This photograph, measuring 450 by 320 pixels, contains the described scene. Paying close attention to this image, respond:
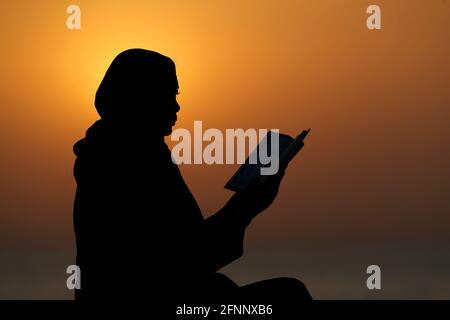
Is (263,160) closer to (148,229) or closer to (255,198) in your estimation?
(255,198)

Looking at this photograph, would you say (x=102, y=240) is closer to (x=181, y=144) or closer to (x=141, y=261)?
(x=141, y=261)

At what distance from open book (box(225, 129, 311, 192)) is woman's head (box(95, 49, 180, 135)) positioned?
0.75 ft

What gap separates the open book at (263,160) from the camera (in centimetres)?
263

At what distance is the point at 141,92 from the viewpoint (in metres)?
2.66

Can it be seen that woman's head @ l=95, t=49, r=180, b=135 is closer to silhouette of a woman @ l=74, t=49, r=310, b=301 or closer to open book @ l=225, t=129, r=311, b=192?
silhouette of a woman @ l=74, t=49, r=310, b=301

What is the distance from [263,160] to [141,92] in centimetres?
38

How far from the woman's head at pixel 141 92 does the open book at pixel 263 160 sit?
23 centimetres

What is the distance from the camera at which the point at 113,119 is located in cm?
265

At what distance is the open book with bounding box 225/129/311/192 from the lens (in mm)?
2635

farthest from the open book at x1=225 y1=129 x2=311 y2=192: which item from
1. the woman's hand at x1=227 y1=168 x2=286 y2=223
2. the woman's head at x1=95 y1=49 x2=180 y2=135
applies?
the woman's head at x1=95 y1=49 x2=180 y2=135

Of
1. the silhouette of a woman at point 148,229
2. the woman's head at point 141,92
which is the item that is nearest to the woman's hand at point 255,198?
the silhouette of a woman at point 148,229
